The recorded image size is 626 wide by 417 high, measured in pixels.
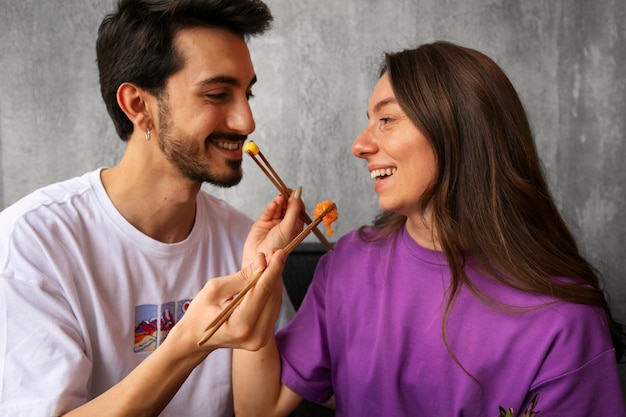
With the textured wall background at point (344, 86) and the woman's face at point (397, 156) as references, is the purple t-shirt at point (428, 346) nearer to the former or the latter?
the woman's face at point (397, 156)

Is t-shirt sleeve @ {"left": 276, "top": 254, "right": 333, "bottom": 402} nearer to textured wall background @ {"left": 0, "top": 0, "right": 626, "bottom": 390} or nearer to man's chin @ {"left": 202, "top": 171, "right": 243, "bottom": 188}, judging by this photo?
man's chin @ {"left": 202, "top": 171, "right": 243, "bottom": 188}

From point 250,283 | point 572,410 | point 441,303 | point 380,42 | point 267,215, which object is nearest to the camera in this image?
point 250,283

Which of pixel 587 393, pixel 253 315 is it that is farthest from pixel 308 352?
pixel 587 393

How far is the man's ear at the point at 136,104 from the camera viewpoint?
65.2 inches

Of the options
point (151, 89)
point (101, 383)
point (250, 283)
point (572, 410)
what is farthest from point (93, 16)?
point (572, 410)

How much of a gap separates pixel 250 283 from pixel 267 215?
0.46 metres

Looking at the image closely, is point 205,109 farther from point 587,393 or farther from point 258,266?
point 587,393

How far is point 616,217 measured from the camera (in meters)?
2.48

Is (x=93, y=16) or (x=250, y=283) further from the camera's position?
(x=93, y=16)

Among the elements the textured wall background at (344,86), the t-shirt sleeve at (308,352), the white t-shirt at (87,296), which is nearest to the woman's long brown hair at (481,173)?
the t-shirt sleeve at (308,352)

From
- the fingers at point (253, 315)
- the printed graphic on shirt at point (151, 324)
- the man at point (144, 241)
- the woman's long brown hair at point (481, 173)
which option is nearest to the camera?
the fingers at point (253, 315)

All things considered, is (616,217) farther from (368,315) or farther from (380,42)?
(368,315)

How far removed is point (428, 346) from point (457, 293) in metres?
0.14

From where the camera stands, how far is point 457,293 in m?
1.45
